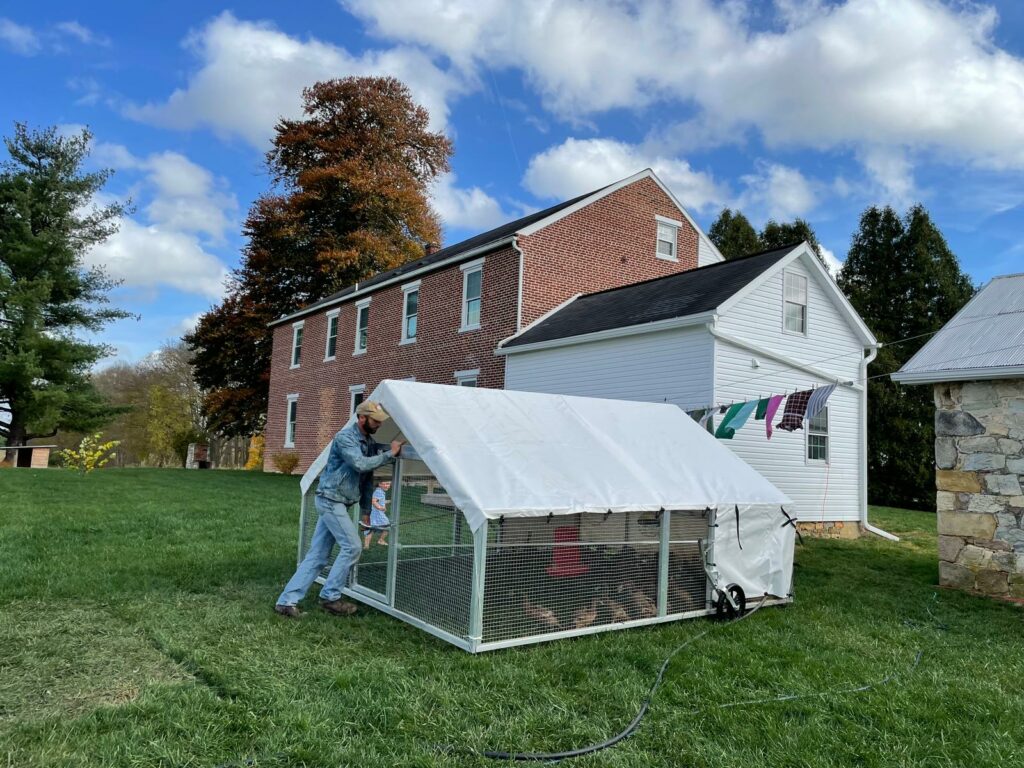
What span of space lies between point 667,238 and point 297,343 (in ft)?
47.1

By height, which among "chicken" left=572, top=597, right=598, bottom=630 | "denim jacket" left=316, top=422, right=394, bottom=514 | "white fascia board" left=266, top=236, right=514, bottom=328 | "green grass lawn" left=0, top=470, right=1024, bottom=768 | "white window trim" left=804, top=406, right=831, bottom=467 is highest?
"white fascia board" left=266, top=236, right=514, bottom=328

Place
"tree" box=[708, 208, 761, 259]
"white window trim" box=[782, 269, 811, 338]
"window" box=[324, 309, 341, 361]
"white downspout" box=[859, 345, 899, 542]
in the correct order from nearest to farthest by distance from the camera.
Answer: "white window trim" box=[782, 269, 811, 338]
"white downspout" box=[859, 345, 899, 542]
"window" box=[324, 309, 341, 361]
"tree" box=[708, 208, 761, 259]

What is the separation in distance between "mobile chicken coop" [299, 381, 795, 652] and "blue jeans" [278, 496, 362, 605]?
349mm

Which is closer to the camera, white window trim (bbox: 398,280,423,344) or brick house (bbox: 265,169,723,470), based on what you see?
brick house (bbox: 265,169,723,470)

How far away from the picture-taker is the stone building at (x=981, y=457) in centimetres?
733

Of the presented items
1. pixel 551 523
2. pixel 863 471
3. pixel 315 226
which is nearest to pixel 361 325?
pixel 315 226

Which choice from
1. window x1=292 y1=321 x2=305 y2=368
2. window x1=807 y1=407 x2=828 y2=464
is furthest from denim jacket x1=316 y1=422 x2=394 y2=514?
window x1=292 y1=321 x2=305 y2=368

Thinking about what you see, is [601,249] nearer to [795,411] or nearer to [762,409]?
[762,409]

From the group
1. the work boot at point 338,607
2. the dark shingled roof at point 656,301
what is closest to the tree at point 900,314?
the dark shingled roof at point 656,301

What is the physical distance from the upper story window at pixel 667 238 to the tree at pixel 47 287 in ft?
59.4

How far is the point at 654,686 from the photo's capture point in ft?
13.2

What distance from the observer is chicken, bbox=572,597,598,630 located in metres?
5.19

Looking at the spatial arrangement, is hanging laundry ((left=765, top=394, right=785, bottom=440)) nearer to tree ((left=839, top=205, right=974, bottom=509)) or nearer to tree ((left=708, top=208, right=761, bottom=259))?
tree ((left=839, top=205, right=974, bottom=509))

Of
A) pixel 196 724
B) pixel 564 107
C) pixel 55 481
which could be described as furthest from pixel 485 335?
pixel 196 724
